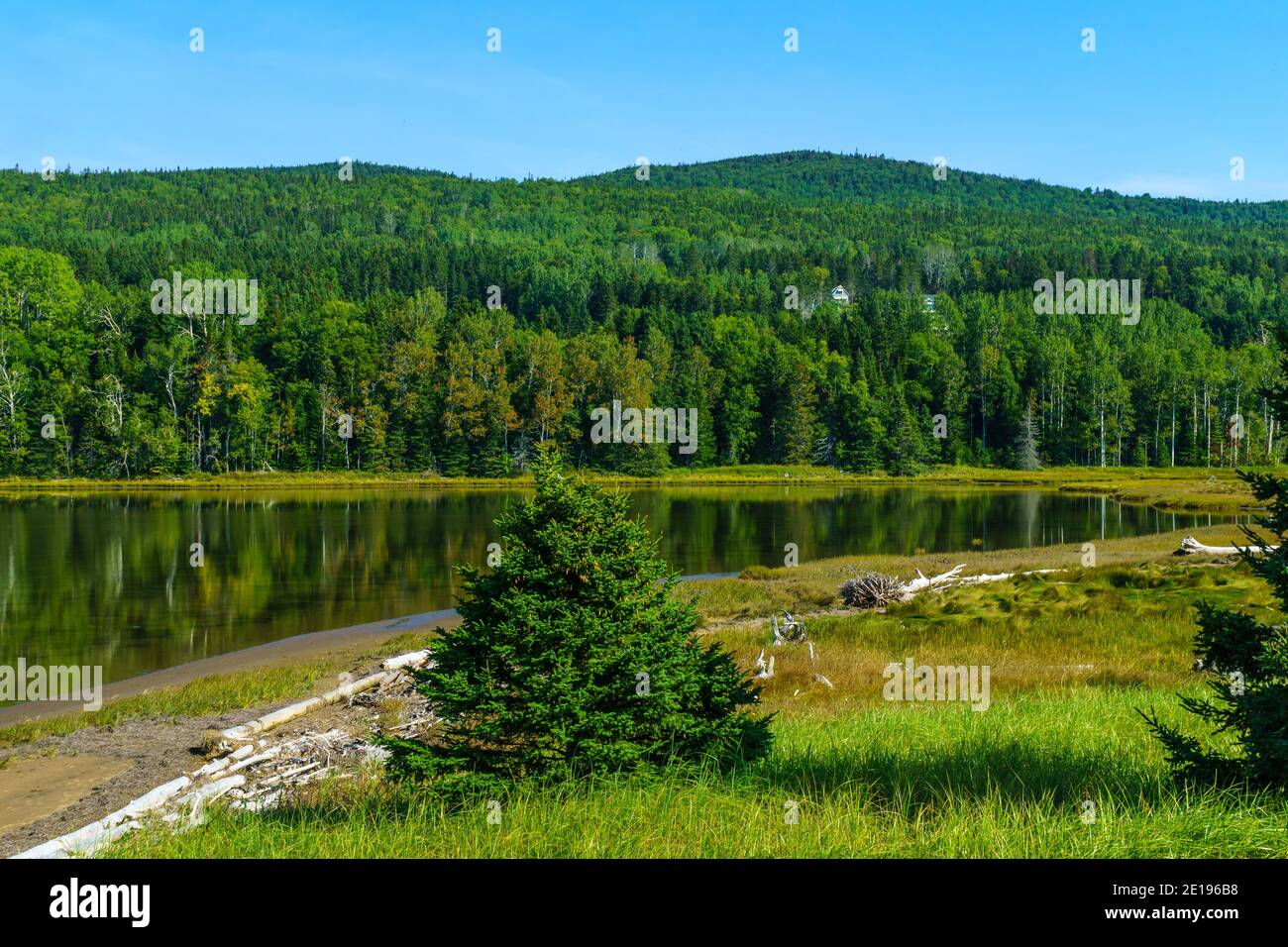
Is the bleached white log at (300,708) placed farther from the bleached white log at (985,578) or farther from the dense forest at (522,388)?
the dense forest at (522,388)

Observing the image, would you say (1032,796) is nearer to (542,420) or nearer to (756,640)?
(756,640)

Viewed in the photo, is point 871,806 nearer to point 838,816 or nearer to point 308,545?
point 838,816

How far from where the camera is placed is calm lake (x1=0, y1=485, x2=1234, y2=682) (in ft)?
106

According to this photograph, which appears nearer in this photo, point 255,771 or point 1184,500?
point 255,771

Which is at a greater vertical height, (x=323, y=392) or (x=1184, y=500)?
(x=323, y=392)

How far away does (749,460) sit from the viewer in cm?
13912

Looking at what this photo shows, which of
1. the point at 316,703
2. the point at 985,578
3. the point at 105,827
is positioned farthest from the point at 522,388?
the point at 105,827

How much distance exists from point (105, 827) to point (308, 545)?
149ft

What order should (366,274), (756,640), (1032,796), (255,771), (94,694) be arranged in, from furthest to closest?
(366,274) → (756,640) → (94,694) → (255,771) → (1032,796)

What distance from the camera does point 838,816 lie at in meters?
6.93

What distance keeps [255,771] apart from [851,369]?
139 metres

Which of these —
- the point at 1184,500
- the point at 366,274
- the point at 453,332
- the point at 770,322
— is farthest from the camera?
the point at 366,274


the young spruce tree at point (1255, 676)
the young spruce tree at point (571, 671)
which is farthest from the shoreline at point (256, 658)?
the young spruce tree at point (1255, 676)
